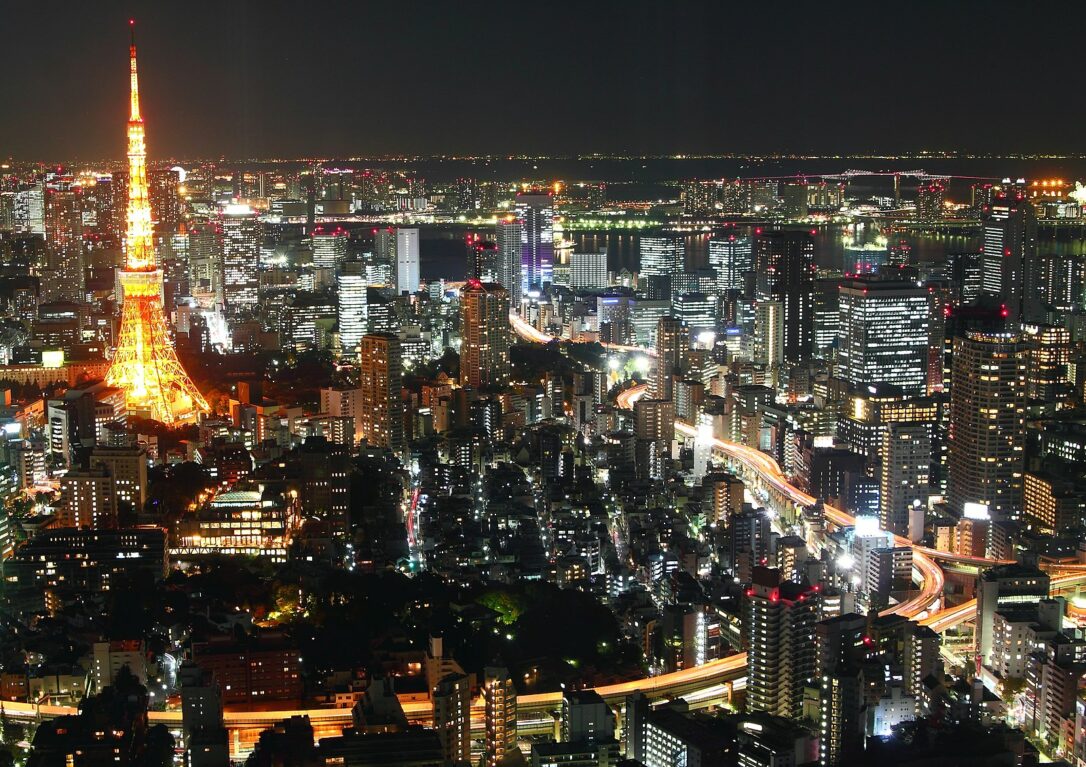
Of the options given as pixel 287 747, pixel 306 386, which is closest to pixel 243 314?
pixel 306 386

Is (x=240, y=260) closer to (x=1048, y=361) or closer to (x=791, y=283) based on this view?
(x=791, y=283)

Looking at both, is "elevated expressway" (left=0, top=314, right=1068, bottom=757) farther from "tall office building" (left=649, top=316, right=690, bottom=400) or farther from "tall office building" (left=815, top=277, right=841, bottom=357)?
"tall office building" (left=815, top=277, right=841, bottom=357)

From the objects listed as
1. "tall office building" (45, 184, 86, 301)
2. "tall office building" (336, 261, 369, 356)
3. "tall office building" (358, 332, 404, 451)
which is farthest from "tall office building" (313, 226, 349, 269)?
"tall office building" (358, 332, 404, 451)

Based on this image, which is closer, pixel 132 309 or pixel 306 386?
pixel 132 309

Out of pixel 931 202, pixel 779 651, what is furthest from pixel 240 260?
pixel 779 651

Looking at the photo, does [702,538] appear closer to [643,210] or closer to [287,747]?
[287,747]

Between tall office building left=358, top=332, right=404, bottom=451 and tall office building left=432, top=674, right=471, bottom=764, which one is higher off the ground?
tall office building left=358, top=332, right=404, bottom=451
